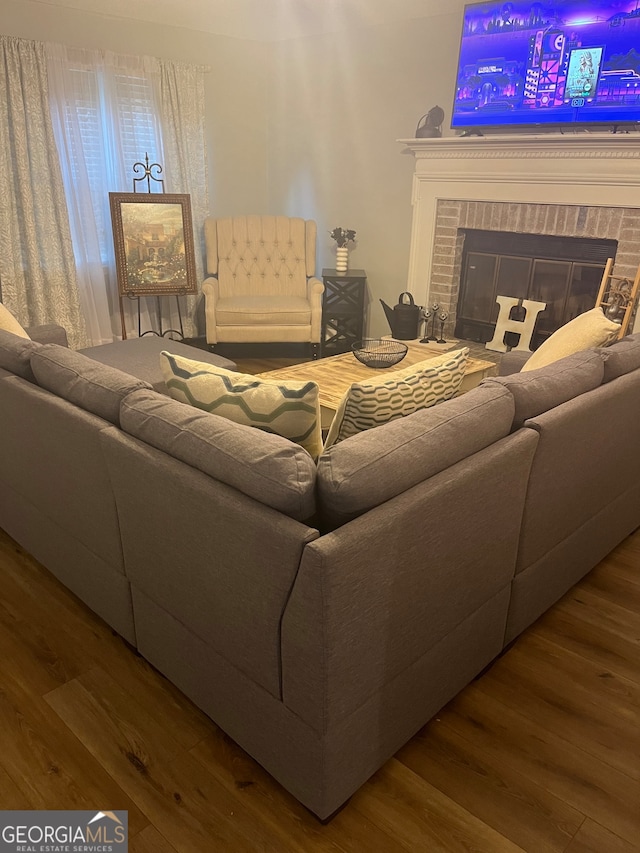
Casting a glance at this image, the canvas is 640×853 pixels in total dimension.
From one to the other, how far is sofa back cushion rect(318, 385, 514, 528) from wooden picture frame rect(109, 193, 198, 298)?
12.5 ft

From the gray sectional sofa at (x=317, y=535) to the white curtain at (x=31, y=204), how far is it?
2752 millimetres

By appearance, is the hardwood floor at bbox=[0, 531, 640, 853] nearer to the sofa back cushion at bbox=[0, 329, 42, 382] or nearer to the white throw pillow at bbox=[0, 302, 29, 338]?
the sofa back cushion at bbox=[0, 329, 42, 382]

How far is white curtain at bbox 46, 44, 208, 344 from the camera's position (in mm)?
→ 4746

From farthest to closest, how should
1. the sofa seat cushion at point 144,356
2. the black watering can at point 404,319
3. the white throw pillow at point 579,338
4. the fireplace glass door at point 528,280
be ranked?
the black watering can at point 404,319 → the fireplace glass door at point 528,280 → the sofa seat cushion at point 144,356 → the white throw pillow at point 579,338

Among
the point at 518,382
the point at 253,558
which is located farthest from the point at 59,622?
the point at 518,382

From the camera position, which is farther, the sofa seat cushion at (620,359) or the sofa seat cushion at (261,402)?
the sofa seat cushion at (620,359)

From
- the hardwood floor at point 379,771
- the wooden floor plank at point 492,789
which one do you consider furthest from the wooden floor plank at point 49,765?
the wooden floor plank at point 492,789

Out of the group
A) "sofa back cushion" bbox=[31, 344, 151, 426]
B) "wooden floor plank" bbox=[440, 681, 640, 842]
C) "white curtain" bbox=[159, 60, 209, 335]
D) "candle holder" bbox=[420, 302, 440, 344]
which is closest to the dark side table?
"candle holder" bbox=[420, 302, 440, 344]

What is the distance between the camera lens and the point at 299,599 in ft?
4.34

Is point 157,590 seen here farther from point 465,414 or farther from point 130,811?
point 465,414

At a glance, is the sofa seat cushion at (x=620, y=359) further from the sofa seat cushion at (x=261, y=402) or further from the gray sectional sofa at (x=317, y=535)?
the sofa seat cushion at (x=261, y=402)

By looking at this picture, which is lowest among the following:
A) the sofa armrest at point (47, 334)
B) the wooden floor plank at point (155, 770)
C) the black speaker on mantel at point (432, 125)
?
the wooden floor plank at point (155, 770)

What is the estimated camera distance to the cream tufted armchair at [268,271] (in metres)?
4.90

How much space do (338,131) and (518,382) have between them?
4247 mm
